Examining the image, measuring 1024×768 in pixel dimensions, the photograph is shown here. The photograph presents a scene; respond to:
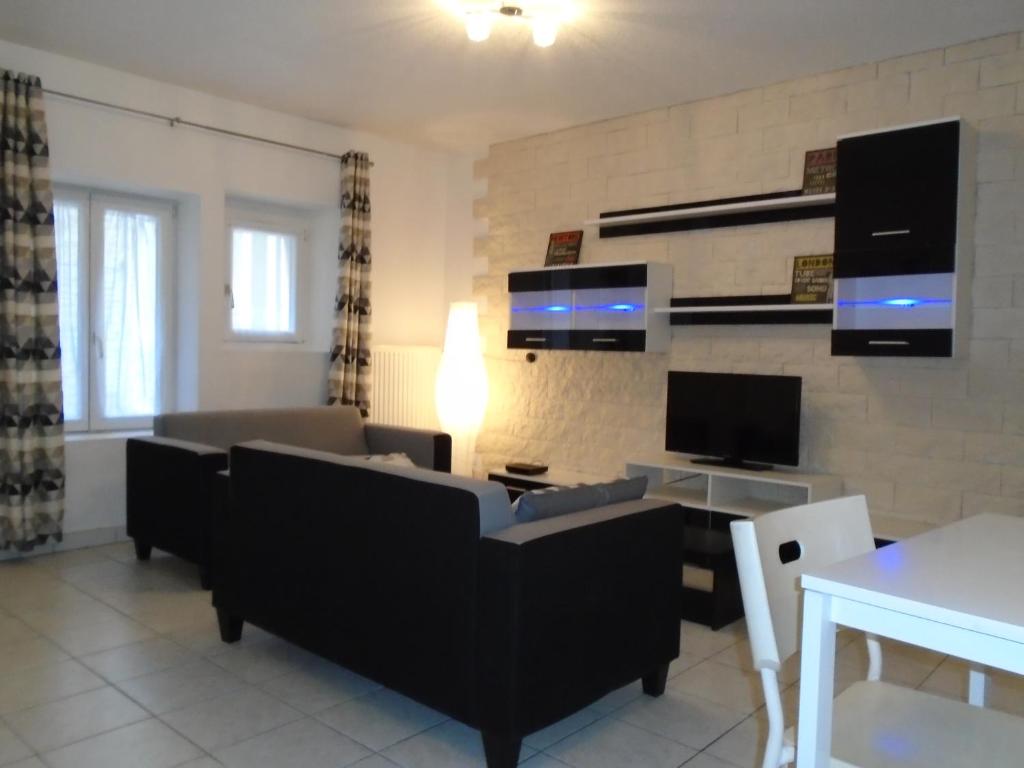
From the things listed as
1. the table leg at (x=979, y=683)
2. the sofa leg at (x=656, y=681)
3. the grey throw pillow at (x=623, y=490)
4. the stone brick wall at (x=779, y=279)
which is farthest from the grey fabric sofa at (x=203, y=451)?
the table leg at (x=979, y=683)

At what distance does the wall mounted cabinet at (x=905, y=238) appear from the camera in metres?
3.42

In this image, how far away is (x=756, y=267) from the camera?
4.38 m

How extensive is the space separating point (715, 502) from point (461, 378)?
194cm

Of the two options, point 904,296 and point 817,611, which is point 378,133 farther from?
point 817,611

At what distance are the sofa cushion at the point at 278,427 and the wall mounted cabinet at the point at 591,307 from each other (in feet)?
3.83

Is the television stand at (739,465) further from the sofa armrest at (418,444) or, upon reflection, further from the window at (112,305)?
the window at (112,305)

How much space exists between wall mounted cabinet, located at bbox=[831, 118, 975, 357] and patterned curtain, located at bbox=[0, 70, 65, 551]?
391 centimetres

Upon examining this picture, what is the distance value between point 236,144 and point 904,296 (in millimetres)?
3898

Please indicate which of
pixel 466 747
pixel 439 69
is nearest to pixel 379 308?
pixel 439 69

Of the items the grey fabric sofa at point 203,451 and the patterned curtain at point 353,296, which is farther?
the patterned curtain at point 353,296

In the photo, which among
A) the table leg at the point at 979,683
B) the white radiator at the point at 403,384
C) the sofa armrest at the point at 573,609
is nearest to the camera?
the table leg at the point at 979,683

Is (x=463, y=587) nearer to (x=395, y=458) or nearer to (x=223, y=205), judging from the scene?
(x=395, y=458)

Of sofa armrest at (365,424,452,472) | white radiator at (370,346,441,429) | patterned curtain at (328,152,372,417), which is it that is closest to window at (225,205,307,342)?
patterned curtain at (328,152,372,417)

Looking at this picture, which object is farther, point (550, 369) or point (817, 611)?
point (550, 369)
